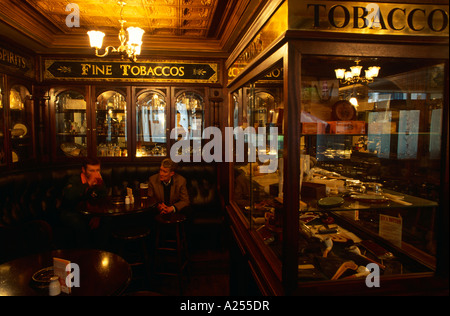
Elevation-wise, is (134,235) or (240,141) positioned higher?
(240,141)

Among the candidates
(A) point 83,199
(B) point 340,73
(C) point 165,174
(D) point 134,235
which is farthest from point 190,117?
(B) point 340,73

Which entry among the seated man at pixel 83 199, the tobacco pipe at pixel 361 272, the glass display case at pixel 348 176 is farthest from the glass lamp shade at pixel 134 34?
the tobacco pipe at pixel 361 272

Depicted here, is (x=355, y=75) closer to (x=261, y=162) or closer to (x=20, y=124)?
(x=261, y=162)

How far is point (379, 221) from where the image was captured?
206 centimetres

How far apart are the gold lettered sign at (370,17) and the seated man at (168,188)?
301 cm

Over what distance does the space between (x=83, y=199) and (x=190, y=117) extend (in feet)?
7.84

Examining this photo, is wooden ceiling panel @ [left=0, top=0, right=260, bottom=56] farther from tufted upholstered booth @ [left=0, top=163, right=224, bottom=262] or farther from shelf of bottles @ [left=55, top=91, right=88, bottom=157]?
tufted upholstered booth @ [left=0, top=163, right=224, bottom=262]

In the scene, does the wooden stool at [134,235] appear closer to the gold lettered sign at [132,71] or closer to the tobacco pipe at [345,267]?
the tobacco pipe at [345,267]

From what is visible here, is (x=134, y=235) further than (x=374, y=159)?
Yes

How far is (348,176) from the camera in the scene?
241cm

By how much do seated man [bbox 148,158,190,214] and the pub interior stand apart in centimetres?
33

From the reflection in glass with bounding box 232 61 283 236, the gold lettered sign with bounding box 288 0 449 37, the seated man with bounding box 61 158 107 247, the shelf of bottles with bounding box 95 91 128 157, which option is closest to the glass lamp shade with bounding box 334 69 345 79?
the reflection in glass with bounding box 232 61 283 236

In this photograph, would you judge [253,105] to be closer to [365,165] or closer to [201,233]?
[365,165]

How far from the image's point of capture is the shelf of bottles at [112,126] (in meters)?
5.42
